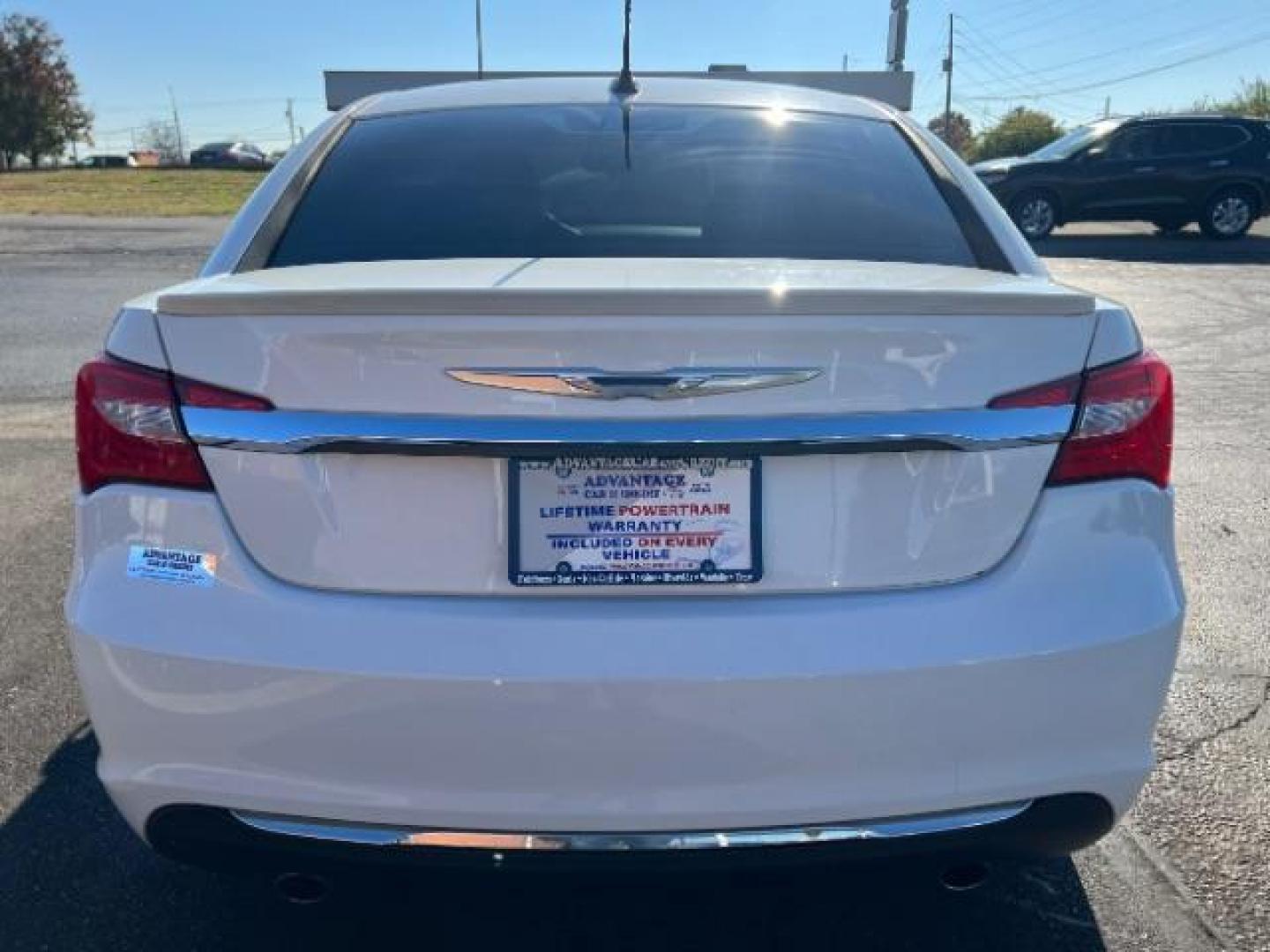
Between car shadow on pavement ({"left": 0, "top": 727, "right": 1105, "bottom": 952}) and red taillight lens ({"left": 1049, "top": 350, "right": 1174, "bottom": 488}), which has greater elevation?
red taillight lens ({"left": 1049, "top": 350, "right": 1174, "bottom": 488})

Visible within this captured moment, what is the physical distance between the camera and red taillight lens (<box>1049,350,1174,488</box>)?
1869mm

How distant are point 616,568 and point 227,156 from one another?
60924 mm

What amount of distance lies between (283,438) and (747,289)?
2.47 feet

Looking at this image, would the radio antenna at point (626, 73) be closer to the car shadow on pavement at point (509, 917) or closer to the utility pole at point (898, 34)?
the car shadow on pavement at point (509, 917)

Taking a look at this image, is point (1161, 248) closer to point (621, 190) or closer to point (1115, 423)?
point (621, 190)

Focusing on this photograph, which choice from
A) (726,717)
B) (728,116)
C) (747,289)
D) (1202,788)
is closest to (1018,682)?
(726,717)

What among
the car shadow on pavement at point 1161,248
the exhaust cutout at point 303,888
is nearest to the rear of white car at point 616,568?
the exhaust cutout at point 303,888

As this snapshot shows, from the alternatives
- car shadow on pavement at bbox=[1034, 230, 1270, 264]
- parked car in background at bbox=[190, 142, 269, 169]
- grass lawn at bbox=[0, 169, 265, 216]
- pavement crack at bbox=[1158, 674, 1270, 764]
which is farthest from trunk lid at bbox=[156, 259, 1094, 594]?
parked car in background at bbox=[190, 142, 269, 169]

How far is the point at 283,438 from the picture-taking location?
1771mm

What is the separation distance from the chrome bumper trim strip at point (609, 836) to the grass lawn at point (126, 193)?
79.8 ft

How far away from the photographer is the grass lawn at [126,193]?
25156 mm

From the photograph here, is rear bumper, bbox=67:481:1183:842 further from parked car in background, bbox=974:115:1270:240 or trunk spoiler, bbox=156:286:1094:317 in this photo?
parked car in background, bbox=974:115:1270:240

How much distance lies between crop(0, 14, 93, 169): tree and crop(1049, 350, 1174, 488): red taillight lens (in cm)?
6690

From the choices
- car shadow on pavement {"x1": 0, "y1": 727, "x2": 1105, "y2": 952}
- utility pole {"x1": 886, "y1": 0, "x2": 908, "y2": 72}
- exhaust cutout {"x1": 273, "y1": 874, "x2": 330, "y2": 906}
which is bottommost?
car shadow on pavement {"x1": 0, "y1": 727, "x2": 1105, "y2": 952}
